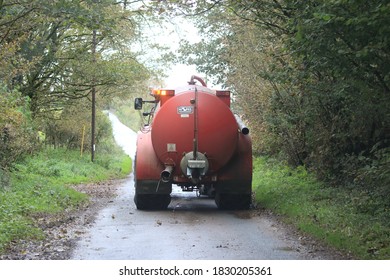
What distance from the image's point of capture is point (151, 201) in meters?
14.6

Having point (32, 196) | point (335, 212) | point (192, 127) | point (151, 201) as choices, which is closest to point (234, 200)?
point (151, 201)

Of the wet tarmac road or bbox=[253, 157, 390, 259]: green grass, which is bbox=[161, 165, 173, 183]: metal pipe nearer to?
the wet tarmac road

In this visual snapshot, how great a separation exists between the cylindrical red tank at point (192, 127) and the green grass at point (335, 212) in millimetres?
2105

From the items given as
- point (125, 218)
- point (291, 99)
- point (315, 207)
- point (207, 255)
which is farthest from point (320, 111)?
point (207, 255)

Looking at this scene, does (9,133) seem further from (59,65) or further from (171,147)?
(59,65)

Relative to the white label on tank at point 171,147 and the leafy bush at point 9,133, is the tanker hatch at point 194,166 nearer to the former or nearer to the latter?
the white label on tank at point 171,147

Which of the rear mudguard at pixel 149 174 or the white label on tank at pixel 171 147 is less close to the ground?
the white label on tank at pixel 171 147

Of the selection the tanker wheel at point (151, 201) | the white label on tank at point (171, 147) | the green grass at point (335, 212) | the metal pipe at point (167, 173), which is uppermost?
the white label on tank at point (171, 147)

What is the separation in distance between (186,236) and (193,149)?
10.9ft

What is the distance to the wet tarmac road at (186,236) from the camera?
8820 mm

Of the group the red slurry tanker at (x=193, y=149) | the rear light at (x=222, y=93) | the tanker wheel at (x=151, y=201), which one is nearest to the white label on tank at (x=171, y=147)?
the red slurry tanker at (x=193, y=149)

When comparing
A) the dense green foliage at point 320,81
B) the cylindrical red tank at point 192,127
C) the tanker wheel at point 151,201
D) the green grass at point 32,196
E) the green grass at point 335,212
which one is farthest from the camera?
the tanker wheel at point 151,201

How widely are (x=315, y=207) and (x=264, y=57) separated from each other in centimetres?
796

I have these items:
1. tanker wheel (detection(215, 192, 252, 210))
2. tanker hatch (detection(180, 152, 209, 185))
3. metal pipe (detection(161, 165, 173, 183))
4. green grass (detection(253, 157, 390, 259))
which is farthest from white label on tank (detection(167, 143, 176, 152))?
green grass (detection(253, 157, 390, 259))
